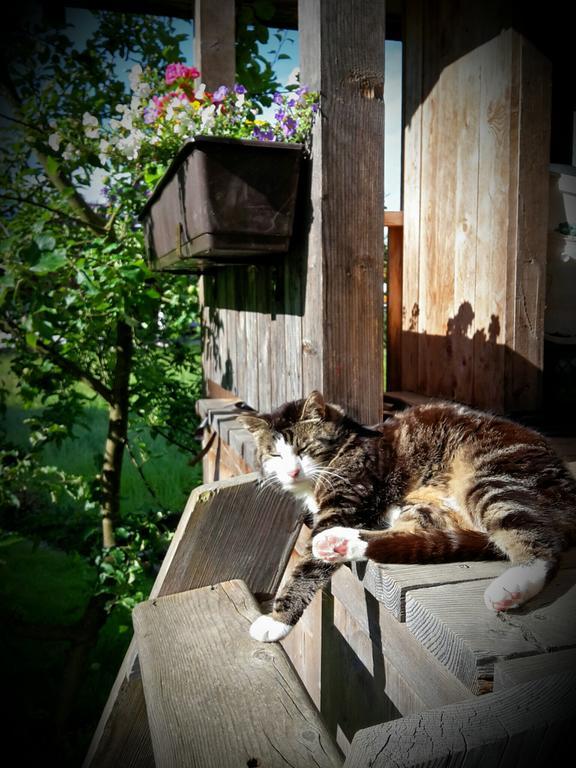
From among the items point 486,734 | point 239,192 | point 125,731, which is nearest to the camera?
point 486,734

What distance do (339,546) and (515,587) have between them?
439 mm

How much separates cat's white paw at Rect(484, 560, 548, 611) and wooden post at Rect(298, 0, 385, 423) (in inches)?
29.9

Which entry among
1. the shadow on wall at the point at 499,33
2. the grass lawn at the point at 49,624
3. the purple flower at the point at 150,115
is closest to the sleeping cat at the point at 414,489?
the purple flower at the point at 150,115

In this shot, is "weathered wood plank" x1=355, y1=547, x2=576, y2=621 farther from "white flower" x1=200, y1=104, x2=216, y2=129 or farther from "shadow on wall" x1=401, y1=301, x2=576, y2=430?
"white flower" x1=200, y1=104, x2=216, y2=129

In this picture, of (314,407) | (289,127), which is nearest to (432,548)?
(314,407)

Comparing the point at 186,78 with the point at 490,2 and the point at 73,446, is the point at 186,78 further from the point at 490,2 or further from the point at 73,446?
the point at 73,446

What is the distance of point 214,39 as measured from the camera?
2.89m

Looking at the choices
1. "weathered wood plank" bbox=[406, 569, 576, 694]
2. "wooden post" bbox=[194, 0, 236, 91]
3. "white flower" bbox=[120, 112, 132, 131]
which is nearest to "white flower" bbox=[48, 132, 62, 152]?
"white flower" bbox=[120, 112, 132, 131]

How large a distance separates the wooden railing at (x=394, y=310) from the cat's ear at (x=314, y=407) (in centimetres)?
199

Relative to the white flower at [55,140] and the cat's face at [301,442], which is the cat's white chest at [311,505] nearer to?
the cat's face at [301,442]

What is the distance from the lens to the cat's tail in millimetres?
1322

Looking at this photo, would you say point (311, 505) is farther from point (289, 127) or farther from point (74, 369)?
point (74, 369)

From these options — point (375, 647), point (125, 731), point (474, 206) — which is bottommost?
point (125, 731)

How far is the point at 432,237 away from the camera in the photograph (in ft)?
10.6
